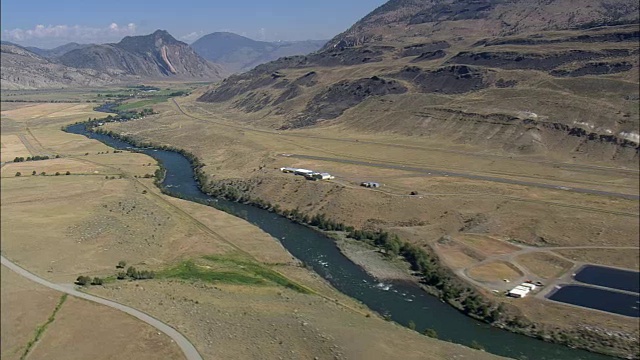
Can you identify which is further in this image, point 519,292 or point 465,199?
point 465,199

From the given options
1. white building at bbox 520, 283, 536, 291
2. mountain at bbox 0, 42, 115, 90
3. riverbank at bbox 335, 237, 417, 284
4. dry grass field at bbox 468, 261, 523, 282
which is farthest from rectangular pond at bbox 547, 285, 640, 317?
mountain at bbox 0, 42, 115, 90

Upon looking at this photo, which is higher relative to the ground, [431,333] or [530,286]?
[530,286]

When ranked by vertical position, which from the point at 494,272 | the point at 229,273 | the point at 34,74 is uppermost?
the point at 34,74

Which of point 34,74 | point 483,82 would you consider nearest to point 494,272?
point 483,82

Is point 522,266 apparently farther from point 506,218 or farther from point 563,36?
point 563,36

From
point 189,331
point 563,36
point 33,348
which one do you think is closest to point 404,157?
point 563,36

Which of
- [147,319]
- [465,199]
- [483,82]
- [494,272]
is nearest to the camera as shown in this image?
[147,319]

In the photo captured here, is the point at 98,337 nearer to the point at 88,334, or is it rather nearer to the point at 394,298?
the point at 88,334
